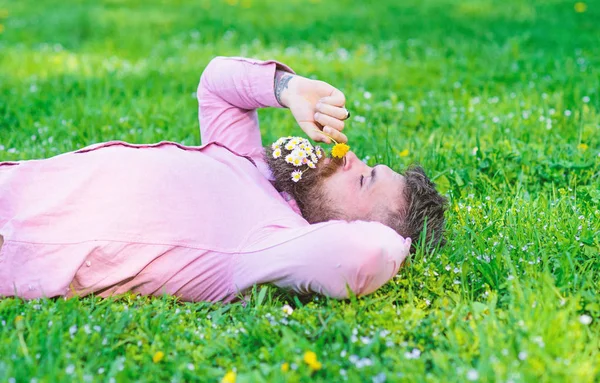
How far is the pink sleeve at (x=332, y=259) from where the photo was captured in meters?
2.48

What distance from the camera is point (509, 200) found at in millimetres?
3559

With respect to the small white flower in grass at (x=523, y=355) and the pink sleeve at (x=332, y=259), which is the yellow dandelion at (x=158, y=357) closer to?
the pink sleeve at (x=332, y=259)

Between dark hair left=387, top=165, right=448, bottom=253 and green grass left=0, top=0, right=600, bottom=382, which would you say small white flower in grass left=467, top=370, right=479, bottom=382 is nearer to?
green grass left=0, top=0, right=600, bottom=382

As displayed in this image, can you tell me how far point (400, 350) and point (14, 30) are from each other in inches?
254

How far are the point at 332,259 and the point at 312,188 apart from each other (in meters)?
0.59

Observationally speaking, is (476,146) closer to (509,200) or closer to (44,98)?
(509,200)

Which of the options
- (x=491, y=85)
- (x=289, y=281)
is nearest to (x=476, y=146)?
(x=491, y=85)

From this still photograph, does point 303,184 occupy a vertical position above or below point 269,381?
above

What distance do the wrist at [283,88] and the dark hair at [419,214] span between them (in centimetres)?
63

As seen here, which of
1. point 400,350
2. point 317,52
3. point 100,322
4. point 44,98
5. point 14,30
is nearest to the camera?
point 400,350

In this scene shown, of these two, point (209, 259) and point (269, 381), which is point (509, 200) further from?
point (269, 381)

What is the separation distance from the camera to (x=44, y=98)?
5137 millimetres

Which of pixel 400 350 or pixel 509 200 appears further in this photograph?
pixel 509 200

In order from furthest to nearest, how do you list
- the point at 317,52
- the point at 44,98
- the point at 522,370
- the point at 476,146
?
1. the point at 317,52
2. the point at 44,98
3. the point at 476,146
4. the point at 522,370
